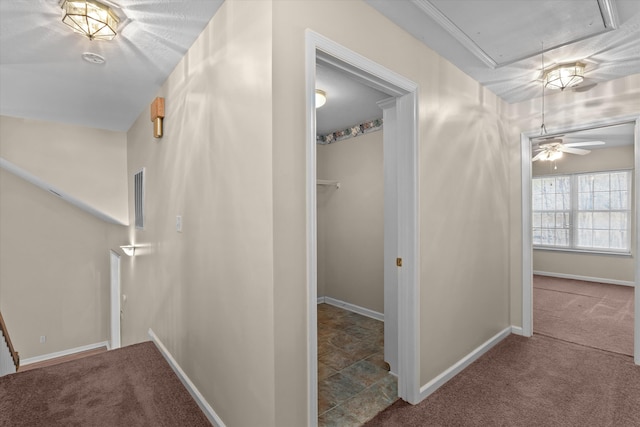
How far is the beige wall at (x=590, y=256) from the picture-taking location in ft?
17.5

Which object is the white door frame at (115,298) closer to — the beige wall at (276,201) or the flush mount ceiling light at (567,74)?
the beige wall at (276,201)

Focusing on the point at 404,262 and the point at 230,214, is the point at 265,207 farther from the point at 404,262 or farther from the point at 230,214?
the point at 404,262

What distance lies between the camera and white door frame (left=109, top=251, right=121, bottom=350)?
185 inches

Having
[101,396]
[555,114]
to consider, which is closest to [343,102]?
[555,114]

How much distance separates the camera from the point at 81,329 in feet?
16.2

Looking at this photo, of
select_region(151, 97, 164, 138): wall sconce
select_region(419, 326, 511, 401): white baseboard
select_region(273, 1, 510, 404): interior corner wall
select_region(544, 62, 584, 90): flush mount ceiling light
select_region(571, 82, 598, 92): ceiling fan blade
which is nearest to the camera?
select_region(273, 1, 510, 404): interior corner wall

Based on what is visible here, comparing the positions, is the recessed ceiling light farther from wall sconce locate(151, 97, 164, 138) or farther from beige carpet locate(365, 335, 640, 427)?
beige carpet locate(365, 335, 640, 427)

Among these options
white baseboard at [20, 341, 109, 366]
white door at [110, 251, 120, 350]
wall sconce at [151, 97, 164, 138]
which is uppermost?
wall sconce at [151, 97, 164, 138]

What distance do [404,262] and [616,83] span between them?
260cm

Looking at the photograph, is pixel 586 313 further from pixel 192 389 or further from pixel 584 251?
pixel 192 389

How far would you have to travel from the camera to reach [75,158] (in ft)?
12.4

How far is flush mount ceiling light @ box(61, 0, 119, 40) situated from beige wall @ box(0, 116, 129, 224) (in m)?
2.49

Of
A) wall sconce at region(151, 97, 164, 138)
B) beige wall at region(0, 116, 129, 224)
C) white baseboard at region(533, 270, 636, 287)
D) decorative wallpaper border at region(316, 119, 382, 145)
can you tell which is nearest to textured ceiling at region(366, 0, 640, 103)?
decorative wallpaper border at region(316, 119, 382, 145)

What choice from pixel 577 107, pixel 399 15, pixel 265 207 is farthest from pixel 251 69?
pixel 577 107
